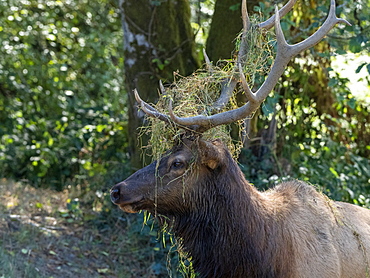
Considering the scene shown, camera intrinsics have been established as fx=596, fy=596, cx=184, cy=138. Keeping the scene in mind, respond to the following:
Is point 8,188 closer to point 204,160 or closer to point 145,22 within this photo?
point 145,22

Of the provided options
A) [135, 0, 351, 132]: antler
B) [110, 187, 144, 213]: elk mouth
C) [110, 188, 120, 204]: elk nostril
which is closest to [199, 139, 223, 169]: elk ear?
[135, 0, 351, 132]: antler

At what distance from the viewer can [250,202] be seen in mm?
4230

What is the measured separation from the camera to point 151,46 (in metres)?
7.17

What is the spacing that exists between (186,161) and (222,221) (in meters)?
0.50

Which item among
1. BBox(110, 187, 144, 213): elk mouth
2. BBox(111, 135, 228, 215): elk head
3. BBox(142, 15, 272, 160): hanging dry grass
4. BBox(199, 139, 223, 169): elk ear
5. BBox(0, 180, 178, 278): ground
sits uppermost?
BBox(142, 15, 272, 160): hanging dry grass

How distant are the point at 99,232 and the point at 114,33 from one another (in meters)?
4.16

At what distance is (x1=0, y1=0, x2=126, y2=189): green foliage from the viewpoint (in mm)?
8938

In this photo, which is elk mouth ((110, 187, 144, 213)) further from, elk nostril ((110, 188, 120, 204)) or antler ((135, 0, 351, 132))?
antler ((135, 0, 351, 132))

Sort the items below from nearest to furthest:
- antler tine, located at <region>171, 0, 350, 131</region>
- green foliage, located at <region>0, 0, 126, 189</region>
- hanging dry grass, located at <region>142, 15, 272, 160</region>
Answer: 1. antler tine, located at <region>171, 0, 350, 131</region>
2. hanging dry grass, located at <region>142, 15, 272, 160</region>
3. green foliage, located at <region>0, 0, 126, 189</region>

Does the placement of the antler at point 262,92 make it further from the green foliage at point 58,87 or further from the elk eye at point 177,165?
the green foliage at point 58,87

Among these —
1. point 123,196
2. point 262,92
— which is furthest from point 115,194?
point 262,92

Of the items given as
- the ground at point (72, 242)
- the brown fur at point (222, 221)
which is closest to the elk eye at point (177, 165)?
the brown fur at point (222, 221)

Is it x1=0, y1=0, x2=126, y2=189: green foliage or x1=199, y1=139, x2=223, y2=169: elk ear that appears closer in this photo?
x1=199, y1=139, x2=223, y2=169: elk ear

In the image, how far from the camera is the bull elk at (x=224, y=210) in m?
4.09
